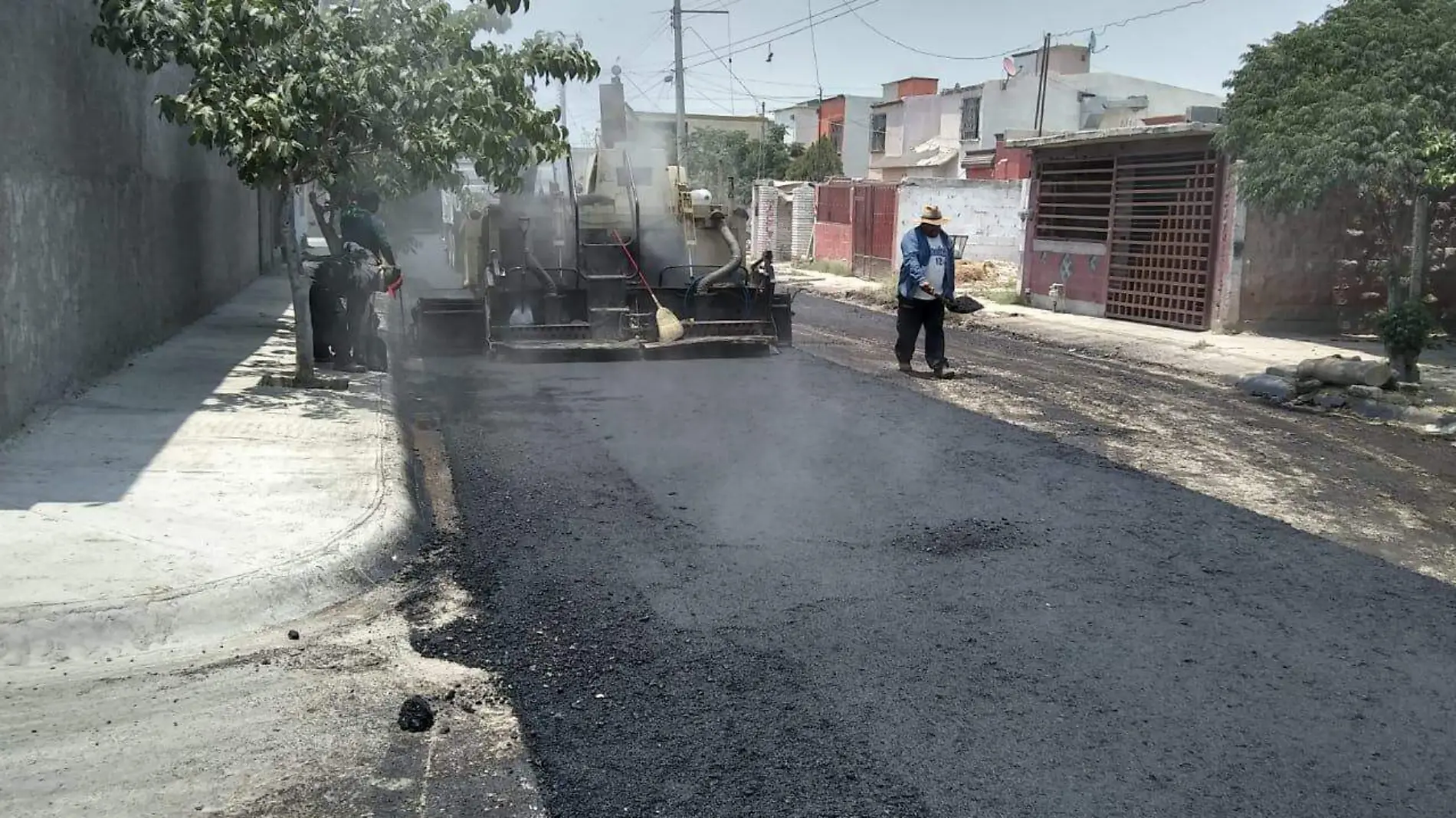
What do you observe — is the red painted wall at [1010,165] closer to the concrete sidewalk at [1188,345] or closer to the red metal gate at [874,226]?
the red metal gate at [874,226]

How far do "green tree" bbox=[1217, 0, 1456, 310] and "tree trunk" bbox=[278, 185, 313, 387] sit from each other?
1035cm

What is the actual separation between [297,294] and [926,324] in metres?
5.97

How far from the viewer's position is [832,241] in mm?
34188

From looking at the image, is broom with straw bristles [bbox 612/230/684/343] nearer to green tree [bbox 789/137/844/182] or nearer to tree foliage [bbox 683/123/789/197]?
tree foliage [bbox 683/123/789/197]

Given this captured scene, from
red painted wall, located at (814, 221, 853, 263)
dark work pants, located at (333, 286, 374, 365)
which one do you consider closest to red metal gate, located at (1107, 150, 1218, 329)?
dark work pants, located at (333, 286, 374, 365)

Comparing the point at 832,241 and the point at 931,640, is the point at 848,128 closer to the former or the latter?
the point at 832,241

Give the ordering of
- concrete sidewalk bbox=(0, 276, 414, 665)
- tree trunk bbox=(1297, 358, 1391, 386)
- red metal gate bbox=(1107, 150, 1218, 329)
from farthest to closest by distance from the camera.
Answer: red metal gate bbox=(1107, 150, 1218, 329) < tree trunk bbox=(1297, 358, 1391, 386) < concrete sidewalk bbox=(0, 276, 414, 665)

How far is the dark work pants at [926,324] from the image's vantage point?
39.6ft

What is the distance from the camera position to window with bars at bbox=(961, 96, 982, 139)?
4919cm

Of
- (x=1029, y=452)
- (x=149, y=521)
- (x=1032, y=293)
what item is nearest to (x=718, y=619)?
(x=149, y=521)

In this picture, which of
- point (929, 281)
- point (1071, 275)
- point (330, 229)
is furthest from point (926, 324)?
point (1071, 275)

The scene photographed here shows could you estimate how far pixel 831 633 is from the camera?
4828mm

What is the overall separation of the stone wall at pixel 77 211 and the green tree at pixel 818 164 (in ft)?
151

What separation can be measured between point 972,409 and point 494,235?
235 inches
